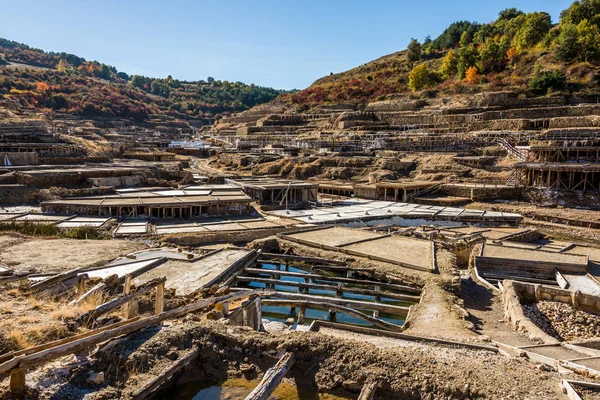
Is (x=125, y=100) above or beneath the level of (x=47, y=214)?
above

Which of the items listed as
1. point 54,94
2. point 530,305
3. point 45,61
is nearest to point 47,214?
point 530,305

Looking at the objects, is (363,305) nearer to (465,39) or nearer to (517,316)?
(517,316)

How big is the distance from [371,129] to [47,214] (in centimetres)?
4655

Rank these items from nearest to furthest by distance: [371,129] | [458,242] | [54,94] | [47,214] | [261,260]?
[261,260], [458,242], [47,214], [371,129], [54,94]

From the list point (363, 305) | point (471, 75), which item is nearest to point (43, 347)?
point (363, 305)

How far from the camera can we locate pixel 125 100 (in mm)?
104562

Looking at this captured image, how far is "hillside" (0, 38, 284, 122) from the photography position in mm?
87188

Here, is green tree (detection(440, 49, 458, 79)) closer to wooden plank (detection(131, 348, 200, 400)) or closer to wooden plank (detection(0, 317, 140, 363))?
wooden plank (detection(131, 348, 200, 400))

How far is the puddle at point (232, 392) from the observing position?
8062 mm

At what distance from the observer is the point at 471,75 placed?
76.2 metres

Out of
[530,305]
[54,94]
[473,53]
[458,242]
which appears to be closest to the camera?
[530,305]

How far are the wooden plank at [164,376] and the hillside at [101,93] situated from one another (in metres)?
80.9

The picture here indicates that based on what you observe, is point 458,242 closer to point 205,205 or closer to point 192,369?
point 205,205

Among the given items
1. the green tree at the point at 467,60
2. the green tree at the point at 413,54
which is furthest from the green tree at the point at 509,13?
the green tree at the point at 467,60
